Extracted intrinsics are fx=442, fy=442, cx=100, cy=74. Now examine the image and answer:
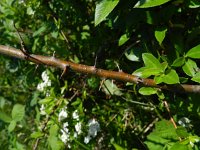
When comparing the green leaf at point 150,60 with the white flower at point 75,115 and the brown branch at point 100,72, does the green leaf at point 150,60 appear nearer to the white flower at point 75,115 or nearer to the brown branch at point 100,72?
the brown branch at point 100,72

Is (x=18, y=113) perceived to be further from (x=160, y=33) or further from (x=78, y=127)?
(x=160, y=33)

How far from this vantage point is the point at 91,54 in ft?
7.35

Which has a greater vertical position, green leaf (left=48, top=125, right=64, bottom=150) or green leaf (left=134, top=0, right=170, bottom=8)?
green leaf (left=134, top=0, right=170, bottom=8)

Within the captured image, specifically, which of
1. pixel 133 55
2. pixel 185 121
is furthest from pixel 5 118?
pixel 185 121

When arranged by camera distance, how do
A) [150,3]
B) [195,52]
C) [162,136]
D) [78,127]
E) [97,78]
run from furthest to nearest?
[97,78]
[78,127]
[162,136]
[195,52]
[150,3]

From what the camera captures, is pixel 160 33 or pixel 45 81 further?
pixel 45 81

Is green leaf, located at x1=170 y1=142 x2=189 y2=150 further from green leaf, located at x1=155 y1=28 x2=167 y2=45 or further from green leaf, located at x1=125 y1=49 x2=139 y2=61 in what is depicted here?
green leaf, located at x1=125 y1=49 x2=139 y2=61

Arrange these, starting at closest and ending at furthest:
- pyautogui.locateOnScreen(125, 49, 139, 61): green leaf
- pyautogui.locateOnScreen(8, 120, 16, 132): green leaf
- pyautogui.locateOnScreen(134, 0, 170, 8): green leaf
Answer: pyautogui.locateOnScreen(134, 0, 170, 8): green leaf
pyautogui.locateOnScreen(125, 49, 139, 61): green leaf
pyautogui.locateOnScreen(8, 120, 16, 132): green leaf

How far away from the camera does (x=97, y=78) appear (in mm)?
2078

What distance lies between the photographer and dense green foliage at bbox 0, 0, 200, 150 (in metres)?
1.58

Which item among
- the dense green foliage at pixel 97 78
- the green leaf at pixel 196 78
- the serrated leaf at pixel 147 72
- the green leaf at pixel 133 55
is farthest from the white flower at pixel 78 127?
the green leaf at pixel 196 78

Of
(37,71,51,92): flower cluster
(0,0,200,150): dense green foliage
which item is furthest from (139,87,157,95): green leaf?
(37,71,51,92): flower cluster

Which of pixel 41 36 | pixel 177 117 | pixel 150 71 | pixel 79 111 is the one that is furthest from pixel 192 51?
pixel 41 36

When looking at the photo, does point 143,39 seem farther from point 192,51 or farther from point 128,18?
point 192,51
